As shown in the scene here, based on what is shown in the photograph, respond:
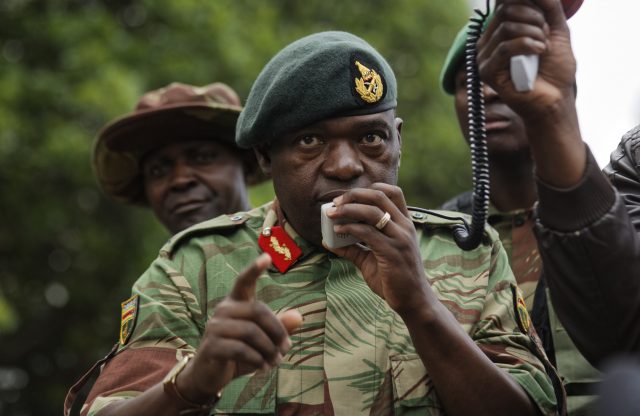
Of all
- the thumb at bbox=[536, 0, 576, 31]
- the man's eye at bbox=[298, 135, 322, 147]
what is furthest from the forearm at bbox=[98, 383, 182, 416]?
the thumb at bbox=[536, 0, 576, 31]

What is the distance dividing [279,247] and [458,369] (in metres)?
0.86

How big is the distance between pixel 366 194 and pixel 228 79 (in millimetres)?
10037

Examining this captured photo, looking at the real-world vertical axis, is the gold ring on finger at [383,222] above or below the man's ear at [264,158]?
below

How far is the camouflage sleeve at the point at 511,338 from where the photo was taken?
3.70 m

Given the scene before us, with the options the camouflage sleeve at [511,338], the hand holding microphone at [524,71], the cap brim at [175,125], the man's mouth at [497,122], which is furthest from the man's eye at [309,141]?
the cap brim at [175,125]

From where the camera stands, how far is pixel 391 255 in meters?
3.42

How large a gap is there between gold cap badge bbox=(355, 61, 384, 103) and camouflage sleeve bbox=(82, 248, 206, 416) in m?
0.80

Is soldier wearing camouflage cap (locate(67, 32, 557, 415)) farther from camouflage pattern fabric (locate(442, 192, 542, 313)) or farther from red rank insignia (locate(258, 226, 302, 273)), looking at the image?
camouflage pattern fabric (locate(442, 192, 542, 313))

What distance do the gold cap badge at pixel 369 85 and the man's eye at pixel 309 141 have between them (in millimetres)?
207

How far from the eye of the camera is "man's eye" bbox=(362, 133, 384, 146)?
3.92 metres

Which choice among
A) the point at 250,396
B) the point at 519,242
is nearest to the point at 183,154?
the point at 519,242

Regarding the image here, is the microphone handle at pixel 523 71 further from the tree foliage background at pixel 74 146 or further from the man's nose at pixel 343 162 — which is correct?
the tree foliage background at pixel 74 146

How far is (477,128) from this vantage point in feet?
10.8

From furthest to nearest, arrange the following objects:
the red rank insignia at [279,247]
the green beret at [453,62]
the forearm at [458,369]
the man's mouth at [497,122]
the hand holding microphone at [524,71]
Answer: the green beret at [453,62] < the man's mouth at [497,122] < the red rank insignia at [279,247] < the forearm at [458,369] < the hand holding microphone at [524,71]
